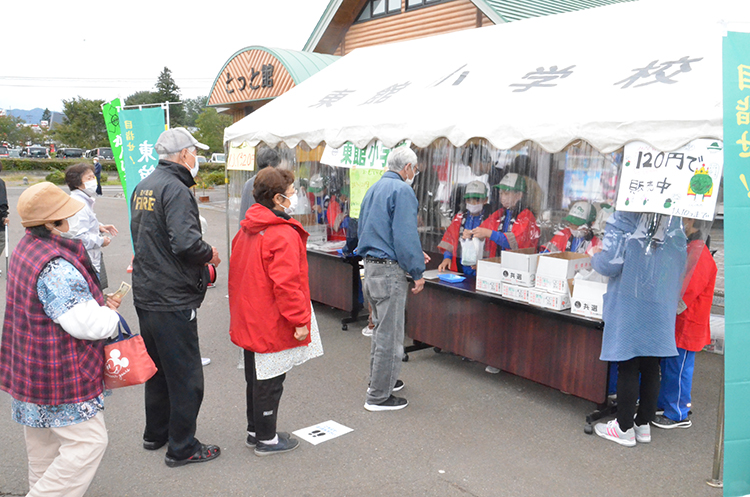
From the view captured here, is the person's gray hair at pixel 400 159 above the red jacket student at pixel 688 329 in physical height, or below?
above

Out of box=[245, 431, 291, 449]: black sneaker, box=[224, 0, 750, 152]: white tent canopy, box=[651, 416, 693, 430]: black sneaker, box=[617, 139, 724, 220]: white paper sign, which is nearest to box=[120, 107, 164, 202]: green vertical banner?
A: box=[224, 0, 750, 152]: white tent canopy

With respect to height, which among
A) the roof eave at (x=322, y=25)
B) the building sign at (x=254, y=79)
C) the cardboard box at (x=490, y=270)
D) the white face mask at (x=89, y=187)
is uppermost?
the roof eave at (x=322, y=25)

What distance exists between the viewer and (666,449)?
374 centimetres

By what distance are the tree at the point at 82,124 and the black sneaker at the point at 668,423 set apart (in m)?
48.8

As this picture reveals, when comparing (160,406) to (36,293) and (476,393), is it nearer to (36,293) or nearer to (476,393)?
(36,293)

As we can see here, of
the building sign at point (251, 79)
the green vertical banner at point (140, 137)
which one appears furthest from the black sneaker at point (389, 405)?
the building sign at point (251, 79)

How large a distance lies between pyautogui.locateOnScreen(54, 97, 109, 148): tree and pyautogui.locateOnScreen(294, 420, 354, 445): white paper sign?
4772cm

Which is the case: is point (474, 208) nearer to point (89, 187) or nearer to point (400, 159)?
point (400, 159)

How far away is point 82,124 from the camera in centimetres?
4600

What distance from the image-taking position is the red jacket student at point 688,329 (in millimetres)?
3752

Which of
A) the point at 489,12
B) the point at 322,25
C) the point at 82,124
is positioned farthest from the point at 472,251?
the point at 82,124

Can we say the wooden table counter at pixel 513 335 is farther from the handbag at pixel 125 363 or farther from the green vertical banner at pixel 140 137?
the green vertical banner at pixel 140 137

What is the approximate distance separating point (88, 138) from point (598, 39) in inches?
1951

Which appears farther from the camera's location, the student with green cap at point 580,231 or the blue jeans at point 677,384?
the student with green cap at point 580,231
